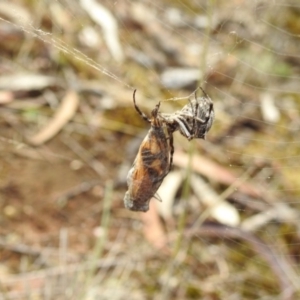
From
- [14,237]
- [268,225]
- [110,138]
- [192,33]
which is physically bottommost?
[14,237]

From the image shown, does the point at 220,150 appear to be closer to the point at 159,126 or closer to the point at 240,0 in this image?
the point at 240,0

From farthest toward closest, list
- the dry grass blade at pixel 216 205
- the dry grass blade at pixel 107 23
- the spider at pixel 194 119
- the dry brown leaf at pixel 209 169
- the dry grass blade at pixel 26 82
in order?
the dry grass blade at pixel 107 23 → the dry grass blade at pixel 26 82 → the dry brown leaf at pixel 209 169 → the dry grass blade at pixel 216 205 → the spider at pixel 194 119

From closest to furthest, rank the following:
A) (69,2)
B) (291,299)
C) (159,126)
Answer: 1. (159,126)
2. (291,299)
3. (69,2)

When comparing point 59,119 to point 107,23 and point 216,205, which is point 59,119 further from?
point 216,205

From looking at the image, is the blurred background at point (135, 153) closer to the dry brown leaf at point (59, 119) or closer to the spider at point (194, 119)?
the dry brown leaf at point (59, 119)

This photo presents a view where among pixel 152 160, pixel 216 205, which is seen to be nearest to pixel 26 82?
pixel 216 205

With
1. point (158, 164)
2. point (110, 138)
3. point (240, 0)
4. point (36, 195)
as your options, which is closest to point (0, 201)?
point (36, 195)

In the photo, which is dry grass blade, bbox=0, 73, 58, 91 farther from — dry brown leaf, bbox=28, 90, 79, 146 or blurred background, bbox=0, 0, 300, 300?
dry brown leaf, bbox=28, 90, 79, 146

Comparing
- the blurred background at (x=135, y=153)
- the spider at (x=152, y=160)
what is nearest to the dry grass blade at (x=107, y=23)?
the blurred background at (x=135, y=153)
